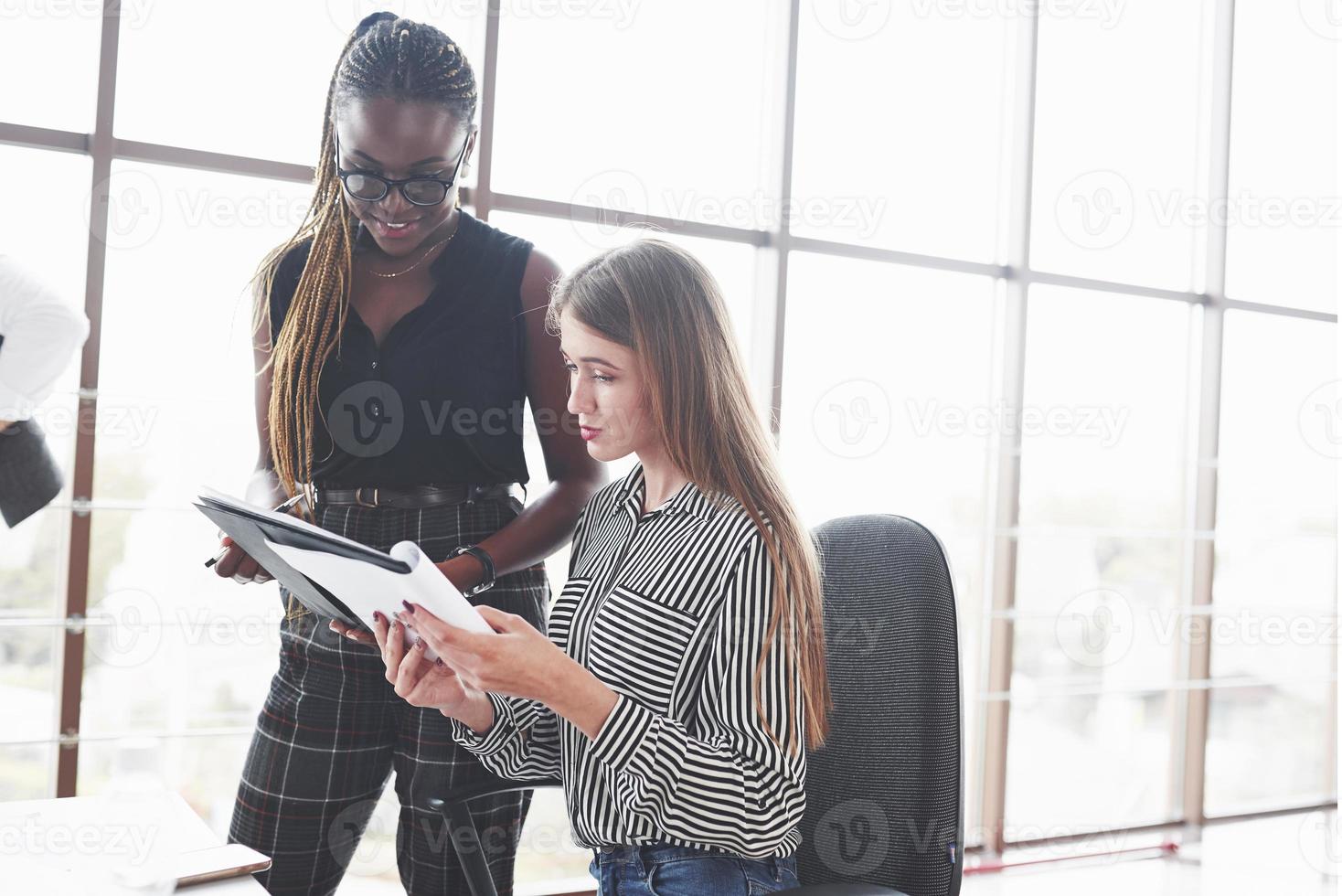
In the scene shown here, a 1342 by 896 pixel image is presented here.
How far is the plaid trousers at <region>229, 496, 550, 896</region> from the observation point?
1.35 meters

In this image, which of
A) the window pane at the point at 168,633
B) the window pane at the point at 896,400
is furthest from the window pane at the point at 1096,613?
the window pane at the point at 168,633

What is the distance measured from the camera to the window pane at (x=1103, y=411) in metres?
3.63

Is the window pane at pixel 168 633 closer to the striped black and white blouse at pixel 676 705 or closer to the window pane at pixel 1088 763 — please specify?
the striped black and white blouse at pixel 676 705

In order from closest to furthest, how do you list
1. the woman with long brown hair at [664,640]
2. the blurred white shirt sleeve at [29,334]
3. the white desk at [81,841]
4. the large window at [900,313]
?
the white desk at [81,841] < the woman with long brown hair at [664,640] < the blurred white shirt sleeve at [29,334] < the large window at [900,313]

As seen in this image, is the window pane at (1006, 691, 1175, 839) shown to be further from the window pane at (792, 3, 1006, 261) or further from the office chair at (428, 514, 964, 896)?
the office chair at (428, 514, 964, 896)

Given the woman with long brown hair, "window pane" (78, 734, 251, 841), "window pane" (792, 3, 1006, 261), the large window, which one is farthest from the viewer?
"window pane" (792, 3, 1006, 261)

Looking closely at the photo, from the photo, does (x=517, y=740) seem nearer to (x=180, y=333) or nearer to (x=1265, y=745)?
(x=180, y=333)

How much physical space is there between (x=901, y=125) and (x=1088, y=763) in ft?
7.74

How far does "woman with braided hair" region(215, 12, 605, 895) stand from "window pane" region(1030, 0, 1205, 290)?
2692 mm

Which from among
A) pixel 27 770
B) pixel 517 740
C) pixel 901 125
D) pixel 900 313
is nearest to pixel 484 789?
pixel 517 740

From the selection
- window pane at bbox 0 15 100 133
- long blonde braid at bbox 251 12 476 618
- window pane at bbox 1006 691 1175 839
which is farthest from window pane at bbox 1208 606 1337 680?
window pane at bbox 0 15 100 133

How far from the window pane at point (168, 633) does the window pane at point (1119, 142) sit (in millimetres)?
2769

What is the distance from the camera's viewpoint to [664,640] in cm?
116

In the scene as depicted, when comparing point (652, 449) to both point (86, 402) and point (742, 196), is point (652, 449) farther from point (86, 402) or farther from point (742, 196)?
point (742, 196)
